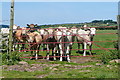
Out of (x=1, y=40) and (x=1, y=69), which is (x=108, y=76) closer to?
(x=1, y=69)

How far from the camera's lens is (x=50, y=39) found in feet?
52.3

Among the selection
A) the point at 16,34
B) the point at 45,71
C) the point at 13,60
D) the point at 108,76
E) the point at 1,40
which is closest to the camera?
the point at 108,76

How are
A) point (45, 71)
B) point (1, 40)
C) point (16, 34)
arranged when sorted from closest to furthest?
point (45, 71) → point (1, 40) → point (16, 34)

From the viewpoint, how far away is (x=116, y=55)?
1402cm

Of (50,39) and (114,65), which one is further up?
Result: (50,39)

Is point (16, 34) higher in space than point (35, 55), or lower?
higher

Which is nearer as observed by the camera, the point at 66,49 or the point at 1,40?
the point at 66,49

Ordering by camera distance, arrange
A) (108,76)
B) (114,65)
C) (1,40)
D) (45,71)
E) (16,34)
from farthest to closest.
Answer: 1. (16,34)
2. (1,40)
3. (114,65)
4. (45,71)
5. (108,76)

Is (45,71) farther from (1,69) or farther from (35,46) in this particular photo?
(35,46)

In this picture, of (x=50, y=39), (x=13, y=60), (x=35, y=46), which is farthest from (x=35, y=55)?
(x=13, y=60)

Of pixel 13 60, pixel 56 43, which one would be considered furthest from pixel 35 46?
pixel 13 60

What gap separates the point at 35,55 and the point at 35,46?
551 mm

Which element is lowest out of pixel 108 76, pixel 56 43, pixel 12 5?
pixel 108 76

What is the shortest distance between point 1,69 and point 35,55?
5.37 m
